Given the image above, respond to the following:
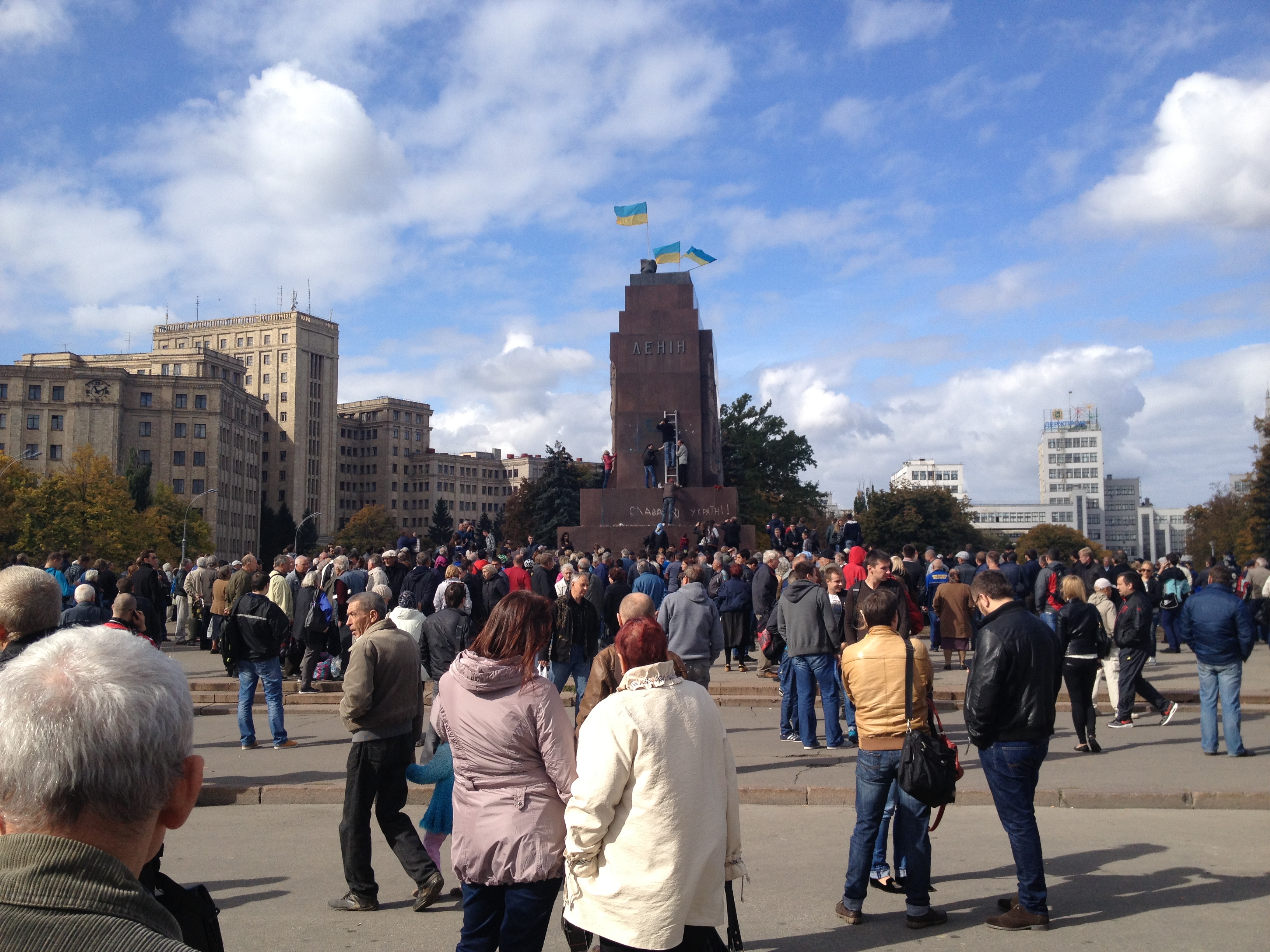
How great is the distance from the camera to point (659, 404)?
3069 cm

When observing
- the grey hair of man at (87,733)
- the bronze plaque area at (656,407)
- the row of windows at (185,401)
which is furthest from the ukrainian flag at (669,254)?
the row of windows at (185,401)

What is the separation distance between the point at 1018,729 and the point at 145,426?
4238 inches

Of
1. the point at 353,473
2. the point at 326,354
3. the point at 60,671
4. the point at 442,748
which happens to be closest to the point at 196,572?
the point at 442,748

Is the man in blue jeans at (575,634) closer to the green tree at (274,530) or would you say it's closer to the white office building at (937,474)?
the green tree at (274,530)

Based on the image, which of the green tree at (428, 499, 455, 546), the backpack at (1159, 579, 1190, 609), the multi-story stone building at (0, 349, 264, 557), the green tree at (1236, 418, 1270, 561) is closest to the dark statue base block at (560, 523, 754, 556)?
the backpack at (1159, 579, 1190, 609)

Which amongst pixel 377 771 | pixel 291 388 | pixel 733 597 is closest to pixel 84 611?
pixel 377 771

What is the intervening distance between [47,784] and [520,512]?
7176cm

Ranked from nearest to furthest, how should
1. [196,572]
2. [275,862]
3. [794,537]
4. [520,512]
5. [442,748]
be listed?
1. [442,748]
2. [275,862]
3. [196,572]
4. [794,537]
5. [520,512]

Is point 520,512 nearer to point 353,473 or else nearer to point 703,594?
point 703,594

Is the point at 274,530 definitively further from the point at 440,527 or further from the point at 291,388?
the point at 291,388

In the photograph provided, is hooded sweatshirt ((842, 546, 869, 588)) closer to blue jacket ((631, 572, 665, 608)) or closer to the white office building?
blue jacket ((631, 572, 665, 608))

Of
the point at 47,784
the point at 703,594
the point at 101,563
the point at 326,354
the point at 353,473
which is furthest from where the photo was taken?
the point at 353,473

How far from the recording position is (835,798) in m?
8.38

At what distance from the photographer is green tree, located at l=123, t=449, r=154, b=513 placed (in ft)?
282
